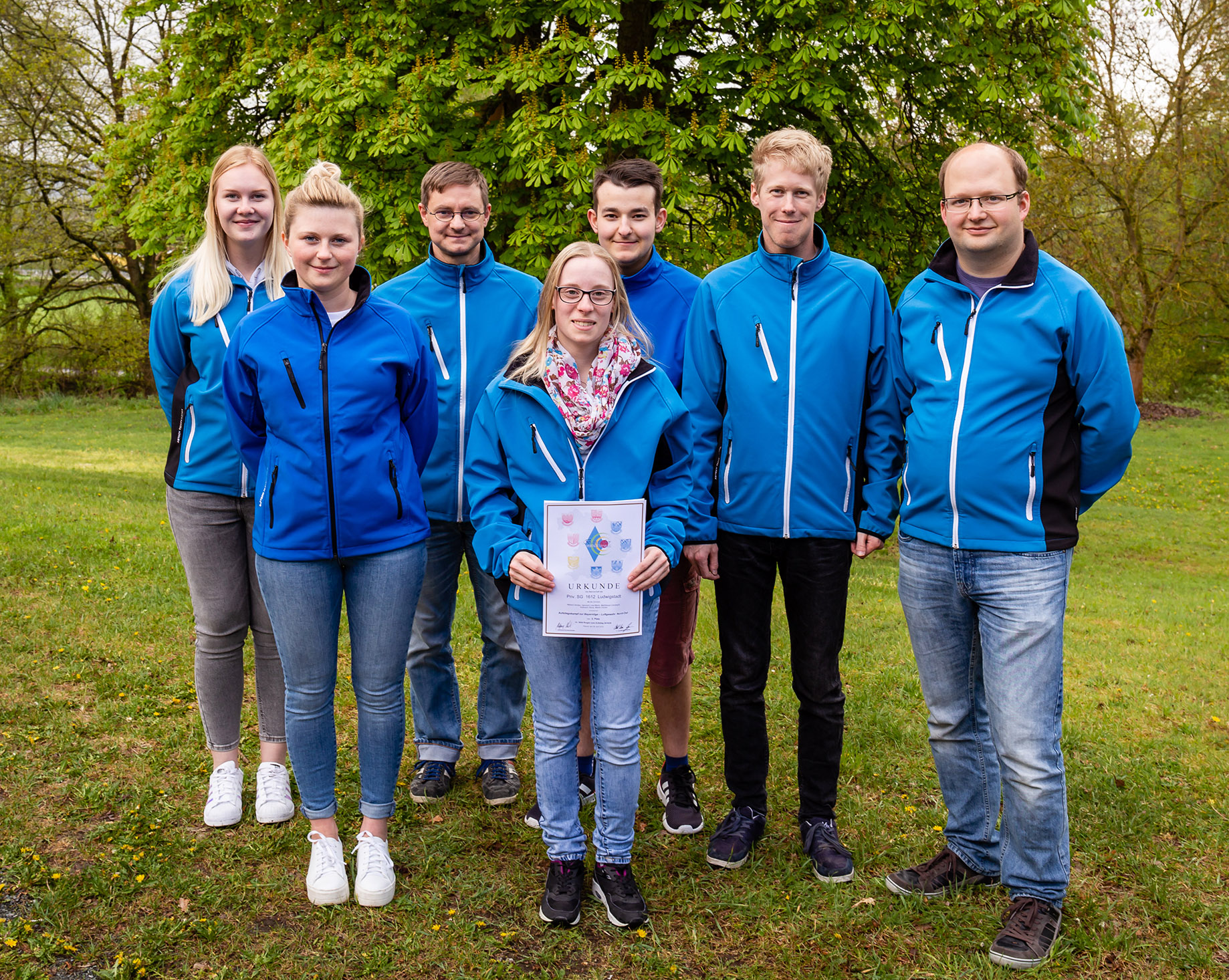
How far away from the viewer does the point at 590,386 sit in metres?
3.26

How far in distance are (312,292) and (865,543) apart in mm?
2090

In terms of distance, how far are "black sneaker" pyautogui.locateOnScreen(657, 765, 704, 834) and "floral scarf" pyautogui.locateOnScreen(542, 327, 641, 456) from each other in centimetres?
161

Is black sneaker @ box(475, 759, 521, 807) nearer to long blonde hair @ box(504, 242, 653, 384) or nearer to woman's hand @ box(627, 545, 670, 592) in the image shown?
woman's hand @ box(627, 545, 670, 592)

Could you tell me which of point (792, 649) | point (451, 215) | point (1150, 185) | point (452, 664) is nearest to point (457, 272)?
point (451, 215)

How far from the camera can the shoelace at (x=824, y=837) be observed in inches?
144

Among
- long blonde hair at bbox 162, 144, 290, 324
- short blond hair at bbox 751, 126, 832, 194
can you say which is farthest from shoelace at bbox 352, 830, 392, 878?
short blond hair at bbox 751, 126, 832, 194

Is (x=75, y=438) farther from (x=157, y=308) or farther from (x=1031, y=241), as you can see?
(x=1031, y=241)

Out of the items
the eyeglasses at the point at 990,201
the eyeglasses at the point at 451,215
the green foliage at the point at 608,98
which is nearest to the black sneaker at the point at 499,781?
the eyeglasses at the point at 451,215

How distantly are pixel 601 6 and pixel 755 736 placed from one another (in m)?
6.79

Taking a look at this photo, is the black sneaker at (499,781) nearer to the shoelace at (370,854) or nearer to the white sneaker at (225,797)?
the shoelace at (370,854)

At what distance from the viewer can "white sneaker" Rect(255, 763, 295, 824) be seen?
3908 mm

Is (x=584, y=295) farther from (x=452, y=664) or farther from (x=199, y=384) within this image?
(x=452, y=664)

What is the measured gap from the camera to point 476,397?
3879mm

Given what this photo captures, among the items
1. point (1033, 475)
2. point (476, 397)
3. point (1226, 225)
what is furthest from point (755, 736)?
point (1226, 225)
